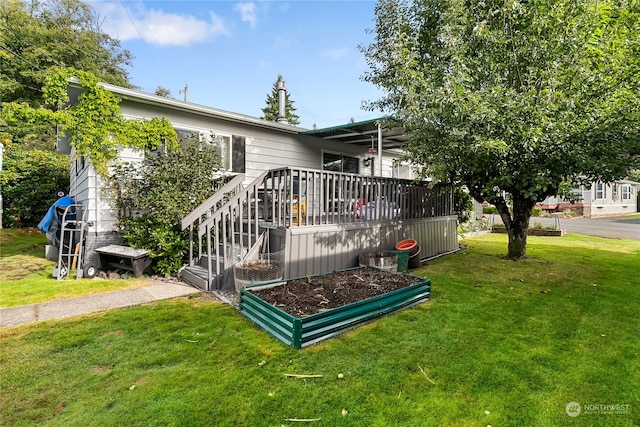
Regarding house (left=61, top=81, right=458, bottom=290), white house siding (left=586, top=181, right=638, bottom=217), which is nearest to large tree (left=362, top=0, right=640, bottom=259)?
house (left=61, top=81, right=458, bottom=290)

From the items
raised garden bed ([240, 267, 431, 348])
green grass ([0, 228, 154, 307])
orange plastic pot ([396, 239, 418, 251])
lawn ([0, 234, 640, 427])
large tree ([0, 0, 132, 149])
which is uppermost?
large tree ([0, 0, 132, 149])

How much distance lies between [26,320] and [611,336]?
6.42m

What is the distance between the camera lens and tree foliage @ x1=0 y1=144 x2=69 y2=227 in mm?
12508

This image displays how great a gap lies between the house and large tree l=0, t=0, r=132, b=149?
38.4ft

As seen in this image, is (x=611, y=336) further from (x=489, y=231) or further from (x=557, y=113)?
(x=489, y=231)

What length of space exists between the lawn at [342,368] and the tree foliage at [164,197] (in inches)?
69.6

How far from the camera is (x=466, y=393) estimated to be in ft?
7.65

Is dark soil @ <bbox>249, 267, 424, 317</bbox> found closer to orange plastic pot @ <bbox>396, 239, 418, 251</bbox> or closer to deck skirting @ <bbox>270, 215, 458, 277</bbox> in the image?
deck skirting @ <bbox>270, 215, 458, 277</bbox>

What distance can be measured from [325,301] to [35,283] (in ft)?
17.0

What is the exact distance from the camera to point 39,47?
1817cm

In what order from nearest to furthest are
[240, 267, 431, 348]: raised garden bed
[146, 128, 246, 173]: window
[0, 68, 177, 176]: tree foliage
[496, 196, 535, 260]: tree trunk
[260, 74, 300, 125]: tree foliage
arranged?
1. [240, 267, 431, 348]: raised garden bed
2. [0, 68, 177, 176]: tree foliage
3. [496, 196, 535, 260]: tree trunk
4. [146, 128, 246, 173]: window
5. [260, 74, 300, 125]: tree foliage

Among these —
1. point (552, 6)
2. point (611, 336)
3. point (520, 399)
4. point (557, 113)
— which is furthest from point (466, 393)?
point (552, 6)

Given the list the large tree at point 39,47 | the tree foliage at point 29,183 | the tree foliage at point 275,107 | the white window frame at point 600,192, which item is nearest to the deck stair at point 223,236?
the tree foliage at point 29,183

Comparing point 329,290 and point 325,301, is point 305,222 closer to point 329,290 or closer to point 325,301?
point 329,290
